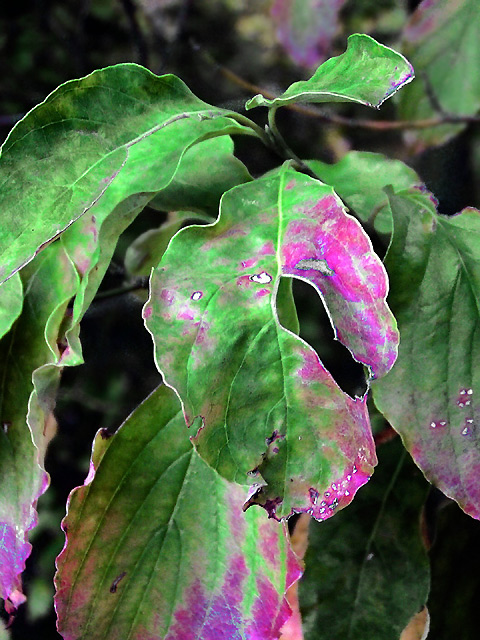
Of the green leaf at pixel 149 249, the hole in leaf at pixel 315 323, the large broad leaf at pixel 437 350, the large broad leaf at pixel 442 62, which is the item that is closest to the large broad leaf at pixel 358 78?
the large broad leaf at pixel 437 350

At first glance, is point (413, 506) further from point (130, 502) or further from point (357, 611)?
point (130, 502)

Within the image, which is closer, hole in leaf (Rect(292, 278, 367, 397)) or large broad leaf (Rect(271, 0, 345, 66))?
large broad leaf (Rect(271, 0, 345, 66))

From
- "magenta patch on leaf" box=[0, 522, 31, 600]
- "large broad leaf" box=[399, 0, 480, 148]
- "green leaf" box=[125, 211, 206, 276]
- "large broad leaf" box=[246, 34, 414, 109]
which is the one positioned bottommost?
"large broad leaf" box=[399, 0, 480, 148]

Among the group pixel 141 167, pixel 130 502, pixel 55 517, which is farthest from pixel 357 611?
pixel 55 517

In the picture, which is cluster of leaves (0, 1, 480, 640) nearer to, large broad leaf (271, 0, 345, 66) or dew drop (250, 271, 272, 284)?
dew drop (250, 271, 272, 284)

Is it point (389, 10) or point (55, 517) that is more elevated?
point (389, 10)

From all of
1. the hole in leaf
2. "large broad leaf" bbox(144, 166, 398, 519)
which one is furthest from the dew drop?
the hole in leaf

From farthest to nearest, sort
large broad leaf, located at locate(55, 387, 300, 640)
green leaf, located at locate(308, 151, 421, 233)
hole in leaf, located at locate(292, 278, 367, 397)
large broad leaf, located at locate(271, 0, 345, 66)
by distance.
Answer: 1. hole in leaf, located at locate(292, 278, 367, 397)
2. large broad leaf, located at locate(271, 0, 345, 66)
3. green leaf, located at locate(308, 151, 421, 233)
4. large broad leaf, located at locate(55, 387, 300, 640)
